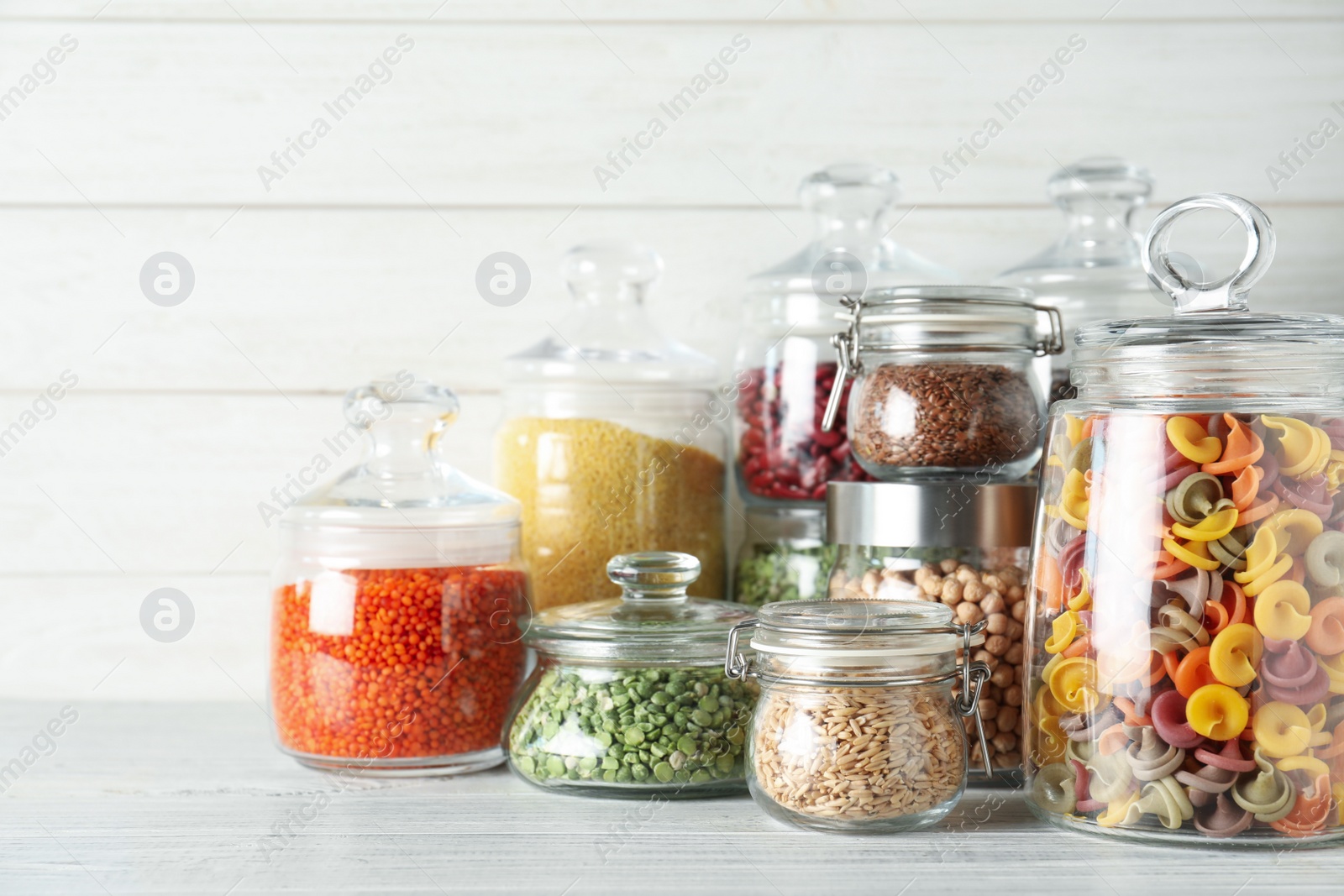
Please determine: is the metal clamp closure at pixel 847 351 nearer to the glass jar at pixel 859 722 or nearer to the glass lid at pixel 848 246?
the glass lid at pixel 848 246

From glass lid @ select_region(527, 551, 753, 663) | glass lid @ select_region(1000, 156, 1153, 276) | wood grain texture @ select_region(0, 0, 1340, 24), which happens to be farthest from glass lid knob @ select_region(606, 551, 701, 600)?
wood grain texture @ select_region(0, 0, 1340, 24)

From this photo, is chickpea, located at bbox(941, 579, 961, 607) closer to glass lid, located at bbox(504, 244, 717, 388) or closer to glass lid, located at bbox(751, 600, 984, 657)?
glass lid, located at bbox(751, 600, 984, 657)

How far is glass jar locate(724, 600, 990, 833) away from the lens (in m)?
0.69

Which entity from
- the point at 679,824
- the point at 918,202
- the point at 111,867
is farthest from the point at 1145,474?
the point at 111,867

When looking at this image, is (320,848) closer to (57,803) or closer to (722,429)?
(57,803)

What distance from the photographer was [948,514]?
0.80m

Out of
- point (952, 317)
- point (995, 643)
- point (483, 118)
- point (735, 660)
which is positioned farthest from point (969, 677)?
point (483, 118)

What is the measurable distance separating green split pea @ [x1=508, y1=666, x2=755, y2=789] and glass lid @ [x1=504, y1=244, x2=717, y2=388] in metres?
0.30

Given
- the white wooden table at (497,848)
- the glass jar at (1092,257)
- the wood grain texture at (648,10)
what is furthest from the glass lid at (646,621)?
the wood grain texture at (648,10)

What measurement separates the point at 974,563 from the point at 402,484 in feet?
1.45

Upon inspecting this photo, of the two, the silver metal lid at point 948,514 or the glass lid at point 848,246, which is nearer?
the silver metal lid at point 948,514

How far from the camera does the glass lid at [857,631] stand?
70 cm

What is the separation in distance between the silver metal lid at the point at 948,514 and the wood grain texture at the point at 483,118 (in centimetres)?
43

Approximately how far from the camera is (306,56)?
1.15 m
